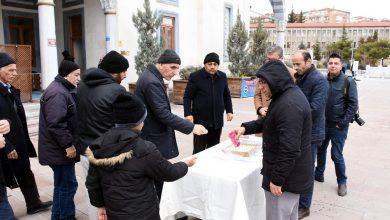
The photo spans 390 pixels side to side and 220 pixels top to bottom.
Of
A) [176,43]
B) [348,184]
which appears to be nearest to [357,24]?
[176,43]

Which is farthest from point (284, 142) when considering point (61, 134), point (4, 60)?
point (4, 60)

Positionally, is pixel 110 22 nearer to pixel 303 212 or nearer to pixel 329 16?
pixel 303 212

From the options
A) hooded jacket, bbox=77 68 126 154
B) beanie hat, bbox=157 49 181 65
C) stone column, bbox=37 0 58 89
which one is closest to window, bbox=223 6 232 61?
stone column, bbox=37 0 58 89

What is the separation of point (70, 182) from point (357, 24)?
93047mm

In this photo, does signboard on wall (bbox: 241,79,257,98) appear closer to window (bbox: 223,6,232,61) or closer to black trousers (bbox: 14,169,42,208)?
window (bbox: 223,6,232,61)

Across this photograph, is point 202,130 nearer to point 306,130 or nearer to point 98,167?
point 306,130

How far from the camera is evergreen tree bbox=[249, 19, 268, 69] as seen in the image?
52.3 ft

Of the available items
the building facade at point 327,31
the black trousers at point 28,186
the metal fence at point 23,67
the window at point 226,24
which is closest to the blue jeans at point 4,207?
the black trousers at point 28,186

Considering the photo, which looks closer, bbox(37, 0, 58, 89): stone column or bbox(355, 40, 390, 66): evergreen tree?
bbox(37, 0, 58, 89): stone column

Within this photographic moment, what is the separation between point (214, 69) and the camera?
457 centimetres

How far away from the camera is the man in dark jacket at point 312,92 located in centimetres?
371

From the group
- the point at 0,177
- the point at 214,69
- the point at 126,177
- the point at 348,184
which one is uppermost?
the point at 214,69

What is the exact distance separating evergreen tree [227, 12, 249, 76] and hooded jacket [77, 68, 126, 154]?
12841 mm

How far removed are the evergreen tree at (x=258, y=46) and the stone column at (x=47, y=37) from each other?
948 centimetres
